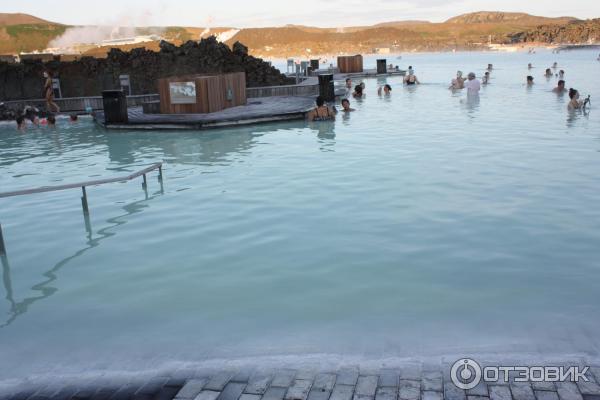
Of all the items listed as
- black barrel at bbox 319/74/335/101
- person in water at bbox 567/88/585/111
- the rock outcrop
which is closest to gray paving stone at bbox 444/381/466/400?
person in water at bbox 567/88/585/111

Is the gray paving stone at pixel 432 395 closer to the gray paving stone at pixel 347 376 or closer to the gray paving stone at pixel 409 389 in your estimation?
the gray paving stone at pixel 409 389

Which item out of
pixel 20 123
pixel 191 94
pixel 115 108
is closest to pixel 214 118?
pixel 191 94

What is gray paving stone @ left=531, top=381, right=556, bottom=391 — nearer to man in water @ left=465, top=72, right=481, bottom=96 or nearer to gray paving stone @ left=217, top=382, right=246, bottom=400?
gray paving stone @ left=217, top=382, right=246, bottom=400

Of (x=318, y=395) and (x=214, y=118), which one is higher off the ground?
(x=214, y=118)

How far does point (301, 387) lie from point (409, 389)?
850 millimetres

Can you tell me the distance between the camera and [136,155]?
17.2 metres

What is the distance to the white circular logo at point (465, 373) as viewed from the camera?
4422mm

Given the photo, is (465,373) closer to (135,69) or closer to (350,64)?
(135,69)

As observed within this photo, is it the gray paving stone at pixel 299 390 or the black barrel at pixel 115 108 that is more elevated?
the black barrel at pixel 115 108

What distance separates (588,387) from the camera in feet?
14.0

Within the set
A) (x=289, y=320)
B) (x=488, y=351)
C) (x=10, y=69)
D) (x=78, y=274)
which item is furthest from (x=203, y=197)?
(x=10, y=69)

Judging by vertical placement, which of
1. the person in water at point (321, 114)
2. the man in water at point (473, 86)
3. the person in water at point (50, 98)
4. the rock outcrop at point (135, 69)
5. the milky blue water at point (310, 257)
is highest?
the rock outcrop at point (135, 69)

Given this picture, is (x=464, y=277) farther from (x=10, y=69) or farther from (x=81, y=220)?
(x=10, y=69)

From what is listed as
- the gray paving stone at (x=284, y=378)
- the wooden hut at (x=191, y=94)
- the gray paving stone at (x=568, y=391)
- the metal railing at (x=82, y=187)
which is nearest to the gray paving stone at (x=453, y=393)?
the gray paving stone at (x=568, y=391)
